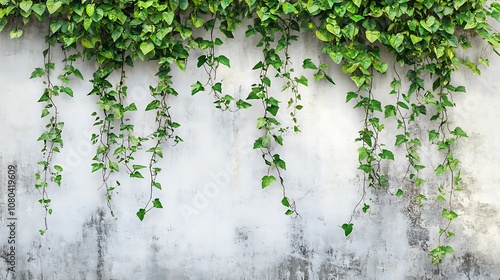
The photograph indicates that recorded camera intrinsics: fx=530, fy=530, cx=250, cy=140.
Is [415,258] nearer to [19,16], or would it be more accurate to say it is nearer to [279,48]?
[279,48]

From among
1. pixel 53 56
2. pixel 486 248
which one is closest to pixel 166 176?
pixel 53 56

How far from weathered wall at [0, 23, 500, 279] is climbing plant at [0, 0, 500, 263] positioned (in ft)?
0.18

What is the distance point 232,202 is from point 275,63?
31.4 inches

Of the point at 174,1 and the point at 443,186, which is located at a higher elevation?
the point at 174,1

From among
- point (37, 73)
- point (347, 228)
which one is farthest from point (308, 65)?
point (37, 73)

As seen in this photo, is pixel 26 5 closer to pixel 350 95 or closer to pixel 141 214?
pixel 141 214

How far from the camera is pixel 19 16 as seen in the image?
A: 2883 millimetres

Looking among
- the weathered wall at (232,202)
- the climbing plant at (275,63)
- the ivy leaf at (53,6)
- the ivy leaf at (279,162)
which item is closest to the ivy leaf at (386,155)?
the climbing plant at (275,63)

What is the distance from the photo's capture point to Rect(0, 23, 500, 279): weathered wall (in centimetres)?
289

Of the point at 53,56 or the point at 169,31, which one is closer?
the point at 169,31

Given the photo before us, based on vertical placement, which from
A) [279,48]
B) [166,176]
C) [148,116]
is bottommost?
[166,176]

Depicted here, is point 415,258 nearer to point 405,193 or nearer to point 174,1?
point 405,193

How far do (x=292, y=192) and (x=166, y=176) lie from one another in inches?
27.7

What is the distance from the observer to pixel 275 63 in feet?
9.18
